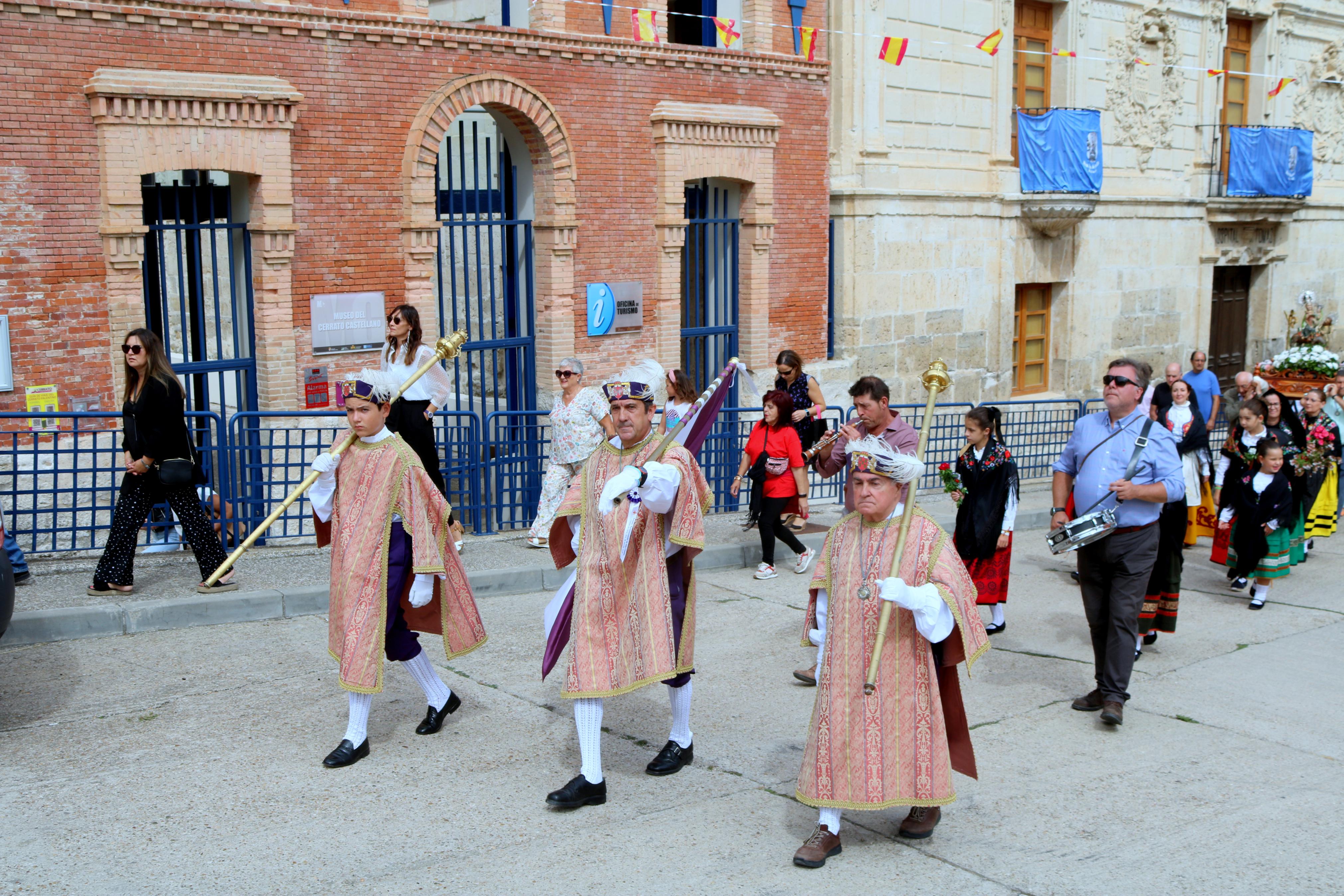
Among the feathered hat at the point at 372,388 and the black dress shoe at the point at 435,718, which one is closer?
the feathered hat at the point at 372,388

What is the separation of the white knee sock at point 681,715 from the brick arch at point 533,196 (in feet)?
27.0

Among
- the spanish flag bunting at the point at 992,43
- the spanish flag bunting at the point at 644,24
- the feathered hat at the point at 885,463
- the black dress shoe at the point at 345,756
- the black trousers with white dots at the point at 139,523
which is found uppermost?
the spanish flag bunting at the point at 992,43

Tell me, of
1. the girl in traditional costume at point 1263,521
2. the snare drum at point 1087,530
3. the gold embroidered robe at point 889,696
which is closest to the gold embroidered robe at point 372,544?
the gold embroidered robe at point 889,696

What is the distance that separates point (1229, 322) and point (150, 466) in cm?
2093

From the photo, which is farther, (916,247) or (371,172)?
(916,247)

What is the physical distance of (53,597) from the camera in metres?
8.28

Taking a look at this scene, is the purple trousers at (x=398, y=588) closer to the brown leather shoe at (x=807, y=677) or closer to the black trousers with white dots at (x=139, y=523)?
the brown leather shoe at (x=807, y=677)

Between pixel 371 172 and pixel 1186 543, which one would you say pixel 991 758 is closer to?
pixel 1186 543

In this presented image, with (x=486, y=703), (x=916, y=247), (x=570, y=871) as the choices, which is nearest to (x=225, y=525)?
(x=486, y=703)

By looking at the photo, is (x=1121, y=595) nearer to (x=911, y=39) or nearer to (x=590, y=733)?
(x=590, y=733)

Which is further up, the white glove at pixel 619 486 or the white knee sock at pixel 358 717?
the white glove at pixel 619 486

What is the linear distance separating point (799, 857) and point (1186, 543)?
8.10m

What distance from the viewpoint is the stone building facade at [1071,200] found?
17.1m

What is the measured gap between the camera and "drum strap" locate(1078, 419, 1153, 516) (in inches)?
267
